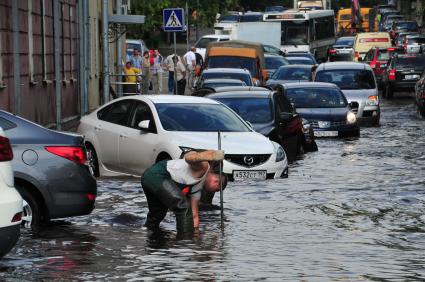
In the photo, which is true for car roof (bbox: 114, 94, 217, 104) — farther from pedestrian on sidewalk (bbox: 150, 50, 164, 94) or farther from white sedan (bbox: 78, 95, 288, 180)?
pedestrian on sidewalk (bbox: 150, 50, 164, 94)

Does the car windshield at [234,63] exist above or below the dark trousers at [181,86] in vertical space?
above

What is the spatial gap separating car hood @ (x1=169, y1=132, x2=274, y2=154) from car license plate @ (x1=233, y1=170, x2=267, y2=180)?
0.27m

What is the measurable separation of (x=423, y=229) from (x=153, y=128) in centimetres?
570

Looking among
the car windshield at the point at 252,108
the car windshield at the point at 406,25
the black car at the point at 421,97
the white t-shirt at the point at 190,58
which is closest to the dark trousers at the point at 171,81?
the white t-shirt at the point at 190,58

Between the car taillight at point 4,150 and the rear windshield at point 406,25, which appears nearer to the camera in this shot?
the car taillight at point 4,150

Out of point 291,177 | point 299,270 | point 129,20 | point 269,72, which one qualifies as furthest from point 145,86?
point 299,270

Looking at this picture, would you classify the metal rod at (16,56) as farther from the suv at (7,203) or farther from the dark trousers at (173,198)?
the suv at (7,203)

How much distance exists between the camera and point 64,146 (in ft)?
45.5

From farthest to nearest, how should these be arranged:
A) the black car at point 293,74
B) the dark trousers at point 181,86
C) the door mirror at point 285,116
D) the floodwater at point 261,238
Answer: the dark trousers at point 181,86 → the black car at point 293,74 → the door mirror at point 285,116 → the floodwater at point 261,238

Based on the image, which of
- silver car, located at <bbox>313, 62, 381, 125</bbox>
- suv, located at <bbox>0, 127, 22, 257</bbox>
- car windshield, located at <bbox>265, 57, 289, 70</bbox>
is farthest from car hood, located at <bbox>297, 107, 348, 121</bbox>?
car windshield, located at <bbox>265, 57, 289, 70</bbox>

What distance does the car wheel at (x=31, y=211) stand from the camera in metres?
13.9

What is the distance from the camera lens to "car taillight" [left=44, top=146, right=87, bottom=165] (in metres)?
13.8

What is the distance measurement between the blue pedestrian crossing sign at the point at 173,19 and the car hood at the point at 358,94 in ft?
15.9

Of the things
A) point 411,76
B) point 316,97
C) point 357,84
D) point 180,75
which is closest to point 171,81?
point 180,75
